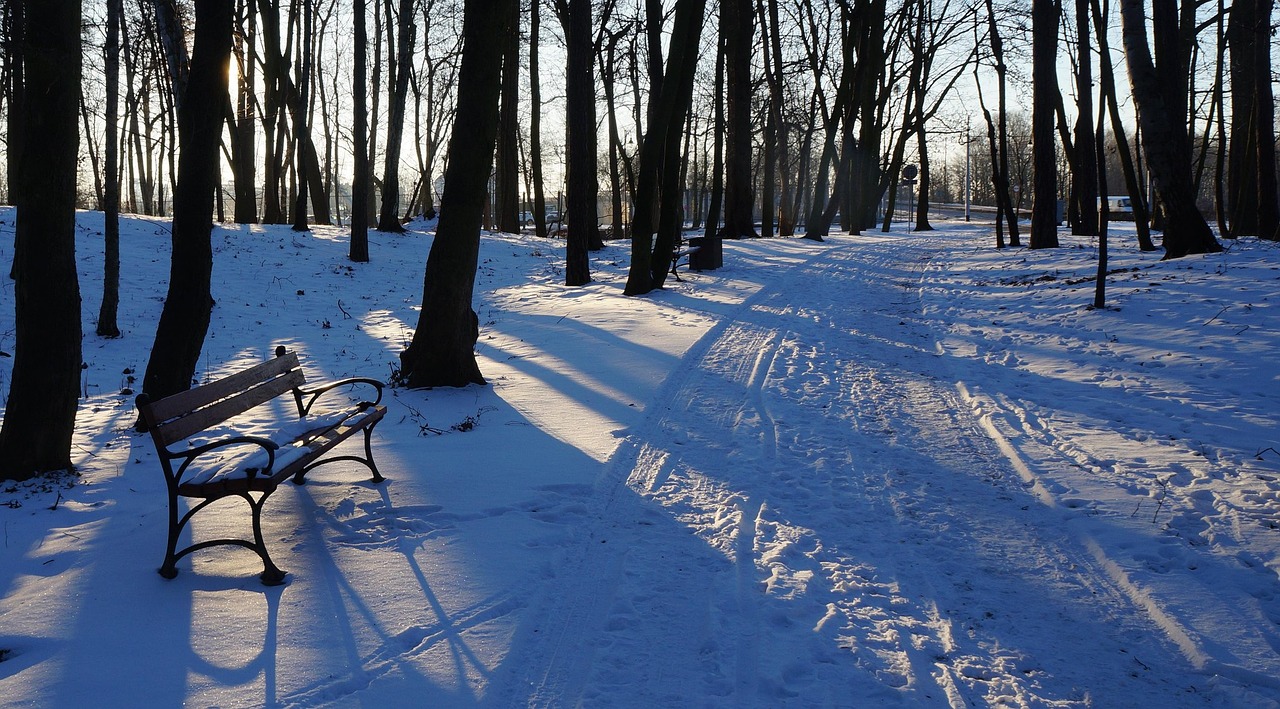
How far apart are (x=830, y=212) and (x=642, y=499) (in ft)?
86.0

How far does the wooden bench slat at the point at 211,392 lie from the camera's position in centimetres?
403

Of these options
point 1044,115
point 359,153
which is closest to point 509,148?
point 359,153

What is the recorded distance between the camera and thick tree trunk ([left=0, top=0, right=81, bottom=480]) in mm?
5094

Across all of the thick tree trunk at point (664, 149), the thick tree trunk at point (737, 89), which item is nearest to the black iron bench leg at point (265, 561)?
the thick tree trunk at point (664, 149)

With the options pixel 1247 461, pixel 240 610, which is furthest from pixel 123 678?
pixel 1247 461

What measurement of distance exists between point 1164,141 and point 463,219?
11216 mm

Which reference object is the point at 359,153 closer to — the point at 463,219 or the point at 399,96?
the point at 399,96

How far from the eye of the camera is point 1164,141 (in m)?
12.4

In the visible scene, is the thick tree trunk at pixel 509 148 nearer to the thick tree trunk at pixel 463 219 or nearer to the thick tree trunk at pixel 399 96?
the thick tree trunk at pixel 399 96

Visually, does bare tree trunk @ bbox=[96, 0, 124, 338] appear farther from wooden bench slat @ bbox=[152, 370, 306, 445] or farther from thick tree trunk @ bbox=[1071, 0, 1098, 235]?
thick tree trunk @ bbox=[1071, 0, 1098, 235]

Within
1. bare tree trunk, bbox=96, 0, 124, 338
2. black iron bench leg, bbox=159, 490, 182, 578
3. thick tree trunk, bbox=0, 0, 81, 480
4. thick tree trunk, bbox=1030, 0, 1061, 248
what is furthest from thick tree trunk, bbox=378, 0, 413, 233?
black iron bench leg, bbox=159, 490, 182, 578

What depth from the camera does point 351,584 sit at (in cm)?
393

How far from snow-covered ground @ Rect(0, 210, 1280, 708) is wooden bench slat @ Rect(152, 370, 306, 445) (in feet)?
2.11

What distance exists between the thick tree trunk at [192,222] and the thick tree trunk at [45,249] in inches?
41.1
